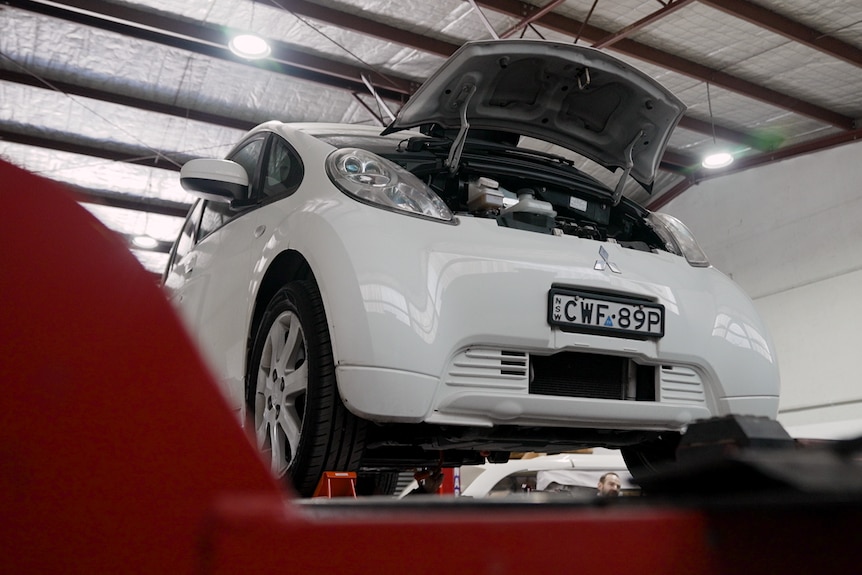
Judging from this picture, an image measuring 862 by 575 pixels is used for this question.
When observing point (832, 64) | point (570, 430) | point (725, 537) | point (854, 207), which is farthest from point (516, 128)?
point (854, 207)

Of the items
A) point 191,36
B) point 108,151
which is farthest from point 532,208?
point 108,151

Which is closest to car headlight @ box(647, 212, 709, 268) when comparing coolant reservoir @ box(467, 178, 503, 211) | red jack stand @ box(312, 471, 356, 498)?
coolant reservoir @ box(467, 178, 503, 211)

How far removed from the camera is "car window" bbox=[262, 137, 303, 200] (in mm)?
2771

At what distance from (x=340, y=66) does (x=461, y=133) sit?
27.8 feet

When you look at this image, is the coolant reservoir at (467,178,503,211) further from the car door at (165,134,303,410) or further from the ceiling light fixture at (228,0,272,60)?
the ceiling light fixture at (228,0,272,60)

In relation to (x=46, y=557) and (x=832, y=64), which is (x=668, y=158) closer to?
(x=832, y=64)

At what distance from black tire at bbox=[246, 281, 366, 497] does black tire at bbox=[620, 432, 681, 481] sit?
1.15 meters

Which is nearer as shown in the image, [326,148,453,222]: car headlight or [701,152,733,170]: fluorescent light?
[326,148,453,222]: car headlight

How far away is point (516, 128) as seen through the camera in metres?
3.21

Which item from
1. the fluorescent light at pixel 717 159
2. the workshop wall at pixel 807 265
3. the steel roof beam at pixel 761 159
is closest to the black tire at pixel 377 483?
the workshop wall at pixel 807 265

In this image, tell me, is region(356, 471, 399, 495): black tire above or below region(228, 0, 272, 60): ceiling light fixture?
below

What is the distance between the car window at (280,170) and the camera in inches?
109

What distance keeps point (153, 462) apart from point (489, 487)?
703cm

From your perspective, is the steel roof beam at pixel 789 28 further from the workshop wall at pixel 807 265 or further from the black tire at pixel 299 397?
the black tire at pixel 299 397
